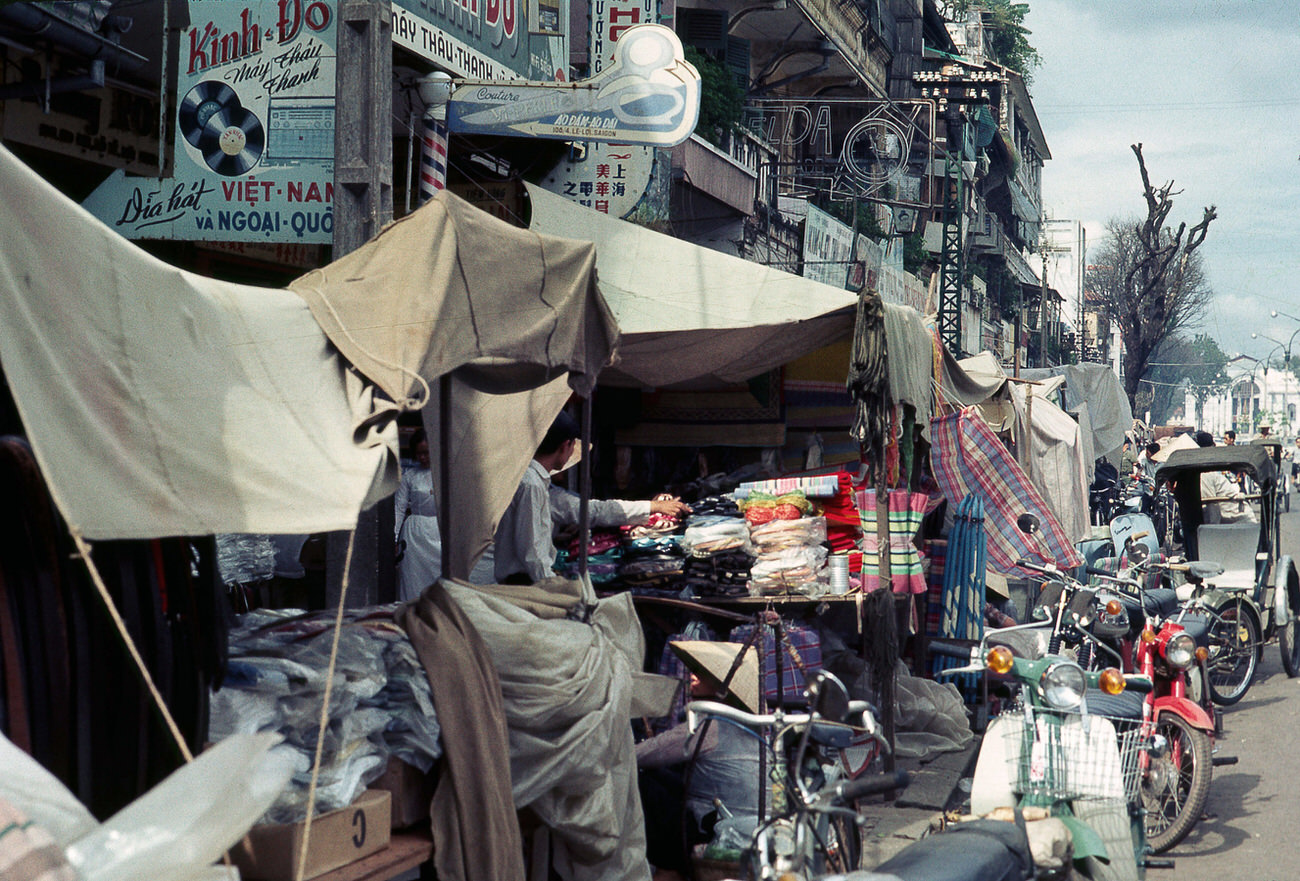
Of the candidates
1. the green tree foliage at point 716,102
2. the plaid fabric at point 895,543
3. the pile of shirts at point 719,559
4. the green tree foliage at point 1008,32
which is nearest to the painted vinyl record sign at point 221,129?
the pile of shirts at point 719,559

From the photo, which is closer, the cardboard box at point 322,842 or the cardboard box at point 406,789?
the cardboard box at point 322,842

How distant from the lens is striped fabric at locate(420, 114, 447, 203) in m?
→ 7.57

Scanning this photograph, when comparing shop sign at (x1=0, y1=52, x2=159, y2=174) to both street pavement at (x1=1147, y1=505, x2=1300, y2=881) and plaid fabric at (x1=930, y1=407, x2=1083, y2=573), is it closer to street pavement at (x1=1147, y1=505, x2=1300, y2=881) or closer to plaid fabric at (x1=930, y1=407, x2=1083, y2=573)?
plaid fabric at (x1=930, y1=407, x2=1083, y2=573)

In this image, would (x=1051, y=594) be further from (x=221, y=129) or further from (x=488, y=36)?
(x=221, y=129)

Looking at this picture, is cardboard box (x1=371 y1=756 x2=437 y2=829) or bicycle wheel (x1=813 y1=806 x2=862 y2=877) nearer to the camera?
bicycle wheel (x1=813 y1=806 x2=862 y2=877)

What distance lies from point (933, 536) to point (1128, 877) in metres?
5.72

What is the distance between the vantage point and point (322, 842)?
3.60 metres

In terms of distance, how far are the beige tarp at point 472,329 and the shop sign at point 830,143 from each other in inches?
522

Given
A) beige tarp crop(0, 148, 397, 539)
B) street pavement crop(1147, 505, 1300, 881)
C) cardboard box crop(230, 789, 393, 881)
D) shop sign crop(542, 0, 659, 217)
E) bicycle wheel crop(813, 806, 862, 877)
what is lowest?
street pavement crop(1147, 505, 1300, 881)

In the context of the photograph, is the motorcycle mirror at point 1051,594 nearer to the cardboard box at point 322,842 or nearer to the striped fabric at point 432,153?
the striped fabric at point 432,153

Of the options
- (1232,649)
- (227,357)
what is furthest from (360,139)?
(1232,649)

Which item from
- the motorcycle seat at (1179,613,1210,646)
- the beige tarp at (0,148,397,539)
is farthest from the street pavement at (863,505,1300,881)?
the beige tarp at (0,148,397,539)

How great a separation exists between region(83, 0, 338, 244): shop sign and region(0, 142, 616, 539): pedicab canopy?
3591 millimetres

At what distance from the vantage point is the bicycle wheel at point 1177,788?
6746 millimetres
